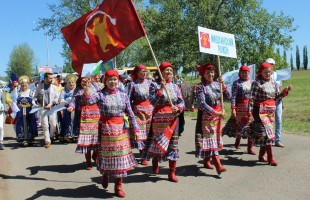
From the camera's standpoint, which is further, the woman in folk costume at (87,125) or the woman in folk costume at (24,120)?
the woman in folk costume at (24,120)

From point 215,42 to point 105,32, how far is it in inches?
75.7

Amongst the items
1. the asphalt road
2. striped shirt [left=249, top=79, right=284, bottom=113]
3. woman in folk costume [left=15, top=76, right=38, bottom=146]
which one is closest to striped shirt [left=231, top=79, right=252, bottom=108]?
striped shirt [left=249, top=79, right=284, bottom=113]

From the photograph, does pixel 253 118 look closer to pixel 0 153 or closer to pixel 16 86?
pixel 0 153

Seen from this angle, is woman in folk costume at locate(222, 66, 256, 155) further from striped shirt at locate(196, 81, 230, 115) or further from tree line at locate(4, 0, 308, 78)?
tree line at locate(4, 0, 308, 78)


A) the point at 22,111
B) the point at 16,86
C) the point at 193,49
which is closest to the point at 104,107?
the point at 22,111

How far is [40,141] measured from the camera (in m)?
11.1

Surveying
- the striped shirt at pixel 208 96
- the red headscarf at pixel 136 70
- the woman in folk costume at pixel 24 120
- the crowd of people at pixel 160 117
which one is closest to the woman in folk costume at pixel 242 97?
the crowd of people at pixel 160 117

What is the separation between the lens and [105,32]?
6121 millimetres

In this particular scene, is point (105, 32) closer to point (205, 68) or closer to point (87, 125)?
point (205, 68)

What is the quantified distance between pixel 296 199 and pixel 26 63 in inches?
3266

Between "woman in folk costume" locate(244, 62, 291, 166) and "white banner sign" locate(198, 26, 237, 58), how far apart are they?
2.34 ft

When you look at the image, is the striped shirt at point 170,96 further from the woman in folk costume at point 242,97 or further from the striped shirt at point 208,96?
the woman in folk costume at point 242,97

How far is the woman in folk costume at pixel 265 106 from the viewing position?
6.99 metres

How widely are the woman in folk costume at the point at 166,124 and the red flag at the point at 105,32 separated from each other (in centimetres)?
91
